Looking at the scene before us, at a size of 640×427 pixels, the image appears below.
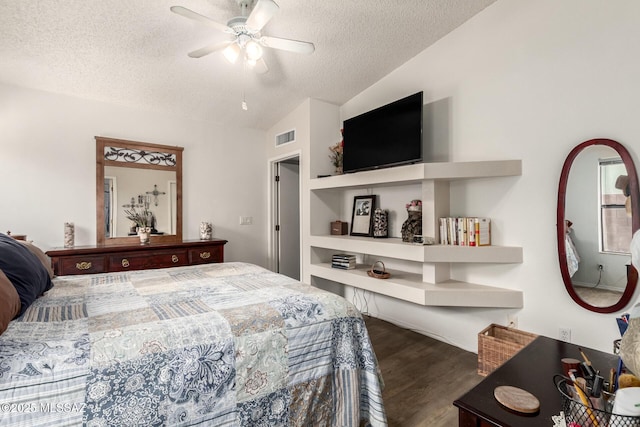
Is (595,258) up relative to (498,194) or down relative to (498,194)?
down

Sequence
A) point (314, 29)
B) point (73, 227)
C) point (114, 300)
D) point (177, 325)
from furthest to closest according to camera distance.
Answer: point (73, 227) → point (314, 29) → point (114, 300) → point (177, 325)

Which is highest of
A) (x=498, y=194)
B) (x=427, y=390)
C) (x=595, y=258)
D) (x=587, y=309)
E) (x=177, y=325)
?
(x=498, y=194)

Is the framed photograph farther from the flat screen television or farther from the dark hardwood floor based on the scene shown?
the dark hardwood floor

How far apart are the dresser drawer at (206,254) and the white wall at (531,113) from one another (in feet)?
7.76

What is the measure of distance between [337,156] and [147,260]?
241cm

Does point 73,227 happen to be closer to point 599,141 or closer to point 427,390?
point 427,390

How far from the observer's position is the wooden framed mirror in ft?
11.3

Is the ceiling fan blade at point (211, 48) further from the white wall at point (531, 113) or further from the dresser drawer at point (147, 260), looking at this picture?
the dresser drawer at point (147, 260)

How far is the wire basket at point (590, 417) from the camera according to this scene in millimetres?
728

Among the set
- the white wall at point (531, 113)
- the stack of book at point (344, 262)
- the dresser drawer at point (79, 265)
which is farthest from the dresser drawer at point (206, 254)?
the white wall at point (531, 113)

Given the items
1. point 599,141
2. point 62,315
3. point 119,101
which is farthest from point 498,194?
point 119,101

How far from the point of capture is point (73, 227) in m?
3.23

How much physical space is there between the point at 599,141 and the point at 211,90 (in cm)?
338

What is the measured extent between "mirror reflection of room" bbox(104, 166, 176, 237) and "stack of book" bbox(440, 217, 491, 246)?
10.0 ft
